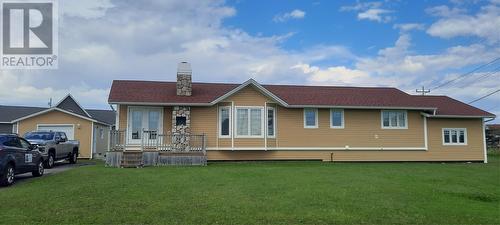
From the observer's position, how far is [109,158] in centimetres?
1947

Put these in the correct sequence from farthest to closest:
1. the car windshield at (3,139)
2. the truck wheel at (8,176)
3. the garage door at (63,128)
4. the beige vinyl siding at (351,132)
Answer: the garage door at (63,128) → the beige vinyl siding at (351,132) → the car windshield at (3,139) → the truck wheel at (8,176)

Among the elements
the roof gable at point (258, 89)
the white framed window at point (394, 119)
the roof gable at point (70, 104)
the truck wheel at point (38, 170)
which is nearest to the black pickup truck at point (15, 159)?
the truck wheel at point (38, 170)

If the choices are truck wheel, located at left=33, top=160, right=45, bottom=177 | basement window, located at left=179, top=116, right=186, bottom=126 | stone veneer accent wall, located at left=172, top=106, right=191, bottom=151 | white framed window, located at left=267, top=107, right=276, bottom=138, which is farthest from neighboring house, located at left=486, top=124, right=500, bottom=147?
truck wheel, located at left=33, top=160, right=45, bottom=177

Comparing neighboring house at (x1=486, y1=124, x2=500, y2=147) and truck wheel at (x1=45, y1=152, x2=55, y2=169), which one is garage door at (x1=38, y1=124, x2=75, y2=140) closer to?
truck wheel at (x1=45, y1=152, x2=55, y2=169)

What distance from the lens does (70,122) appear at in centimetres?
2872

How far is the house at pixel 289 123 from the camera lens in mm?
21812

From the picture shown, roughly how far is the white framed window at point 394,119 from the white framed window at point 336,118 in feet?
8.05

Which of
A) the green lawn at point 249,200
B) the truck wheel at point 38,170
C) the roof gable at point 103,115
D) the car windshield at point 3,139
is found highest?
the roof gable at point 103,115

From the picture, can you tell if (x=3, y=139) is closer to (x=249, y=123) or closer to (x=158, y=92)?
(x=158, y=92)

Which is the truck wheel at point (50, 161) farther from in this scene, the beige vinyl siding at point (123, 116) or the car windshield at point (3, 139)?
the car windshield at point (3, 139)

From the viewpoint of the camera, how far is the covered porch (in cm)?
1952

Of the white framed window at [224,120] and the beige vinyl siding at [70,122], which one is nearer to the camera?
the white framed window at [224,120]

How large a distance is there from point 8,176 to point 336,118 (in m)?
16.5

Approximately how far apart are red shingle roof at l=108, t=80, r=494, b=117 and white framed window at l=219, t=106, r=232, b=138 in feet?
2.64
